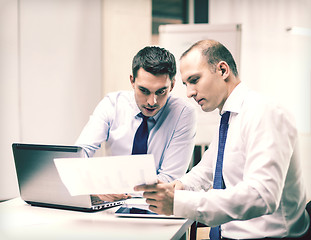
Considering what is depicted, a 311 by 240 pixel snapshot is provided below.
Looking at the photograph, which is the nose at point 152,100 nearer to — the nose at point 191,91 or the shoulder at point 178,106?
the shoulder at point 178,106

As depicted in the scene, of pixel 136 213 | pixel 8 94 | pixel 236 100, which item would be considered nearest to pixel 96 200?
pixel 136 213

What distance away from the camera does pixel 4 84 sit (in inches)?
147

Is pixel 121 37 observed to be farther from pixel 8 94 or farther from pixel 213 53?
pixel 213 53

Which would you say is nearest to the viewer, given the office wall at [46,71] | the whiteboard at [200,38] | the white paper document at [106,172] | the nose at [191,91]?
the white paper document at [106,172]

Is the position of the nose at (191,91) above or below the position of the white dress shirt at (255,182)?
above

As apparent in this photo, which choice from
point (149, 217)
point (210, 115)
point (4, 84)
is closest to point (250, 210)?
point (149, 217)

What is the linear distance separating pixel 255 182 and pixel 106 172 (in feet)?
1.62

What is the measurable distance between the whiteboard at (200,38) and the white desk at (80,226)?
232cm

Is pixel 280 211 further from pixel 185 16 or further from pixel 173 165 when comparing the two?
pixel 185 16

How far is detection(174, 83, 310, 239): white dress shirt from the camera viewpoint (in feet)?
3.75

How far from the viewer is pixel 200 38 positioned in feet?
12.1

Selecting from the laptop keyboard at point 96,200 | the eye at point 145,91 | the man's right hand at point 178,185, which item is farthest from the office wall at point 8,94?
the man's right hand at point 178,185

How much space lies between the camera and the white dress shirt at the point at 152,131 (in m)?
2.12

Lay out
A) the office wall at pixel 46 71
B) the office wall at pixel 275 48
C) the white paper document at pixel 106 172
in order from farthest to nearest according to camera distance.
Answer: the office wall at pixel 275 48 < the office wall at pixel 46 71 < the white paper document at pixel 106 172
